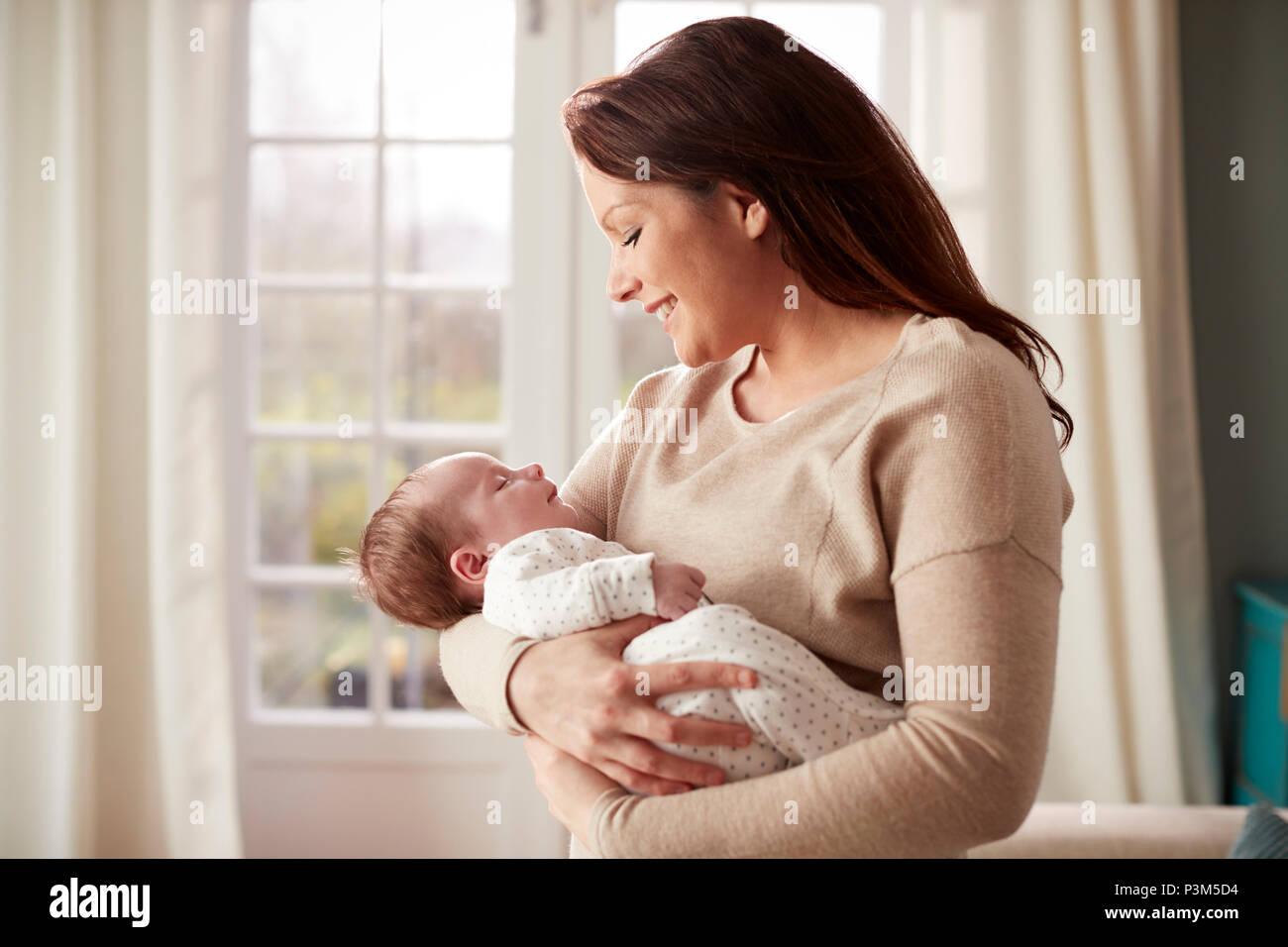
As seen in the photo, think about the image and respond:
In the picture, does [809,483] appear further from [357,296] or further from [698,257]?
[357,296]

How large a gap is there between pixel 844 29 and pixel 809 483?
6.83 feet

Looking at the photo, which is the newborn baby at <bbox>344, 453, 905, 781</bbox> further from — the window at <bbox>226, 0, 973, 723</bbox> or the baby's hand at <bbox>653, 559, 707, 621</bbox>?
the window at <bbox>226, 0, 973, 723</bbox>

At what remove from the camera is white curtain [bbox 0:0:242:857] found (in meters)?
2.50

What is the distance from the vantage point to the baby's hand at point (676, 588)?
3.24 ft

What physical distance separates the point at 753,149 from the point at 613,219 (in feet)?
0.55

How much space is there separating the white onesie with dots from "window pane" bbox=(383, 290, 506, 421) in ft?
5.83

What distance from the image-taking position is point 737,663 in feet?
3.04

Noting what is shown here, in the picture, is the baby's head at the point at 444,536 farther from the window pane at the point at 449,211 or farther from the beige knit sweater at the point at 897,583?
the window pane at the point at 449,211

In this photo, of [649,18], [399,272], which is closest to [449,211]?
[399,272]

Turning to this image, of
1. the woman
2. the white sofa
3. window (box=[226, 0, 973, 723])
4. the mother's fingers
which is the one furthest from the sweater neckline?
window (box=[226, 0, 973, 723])

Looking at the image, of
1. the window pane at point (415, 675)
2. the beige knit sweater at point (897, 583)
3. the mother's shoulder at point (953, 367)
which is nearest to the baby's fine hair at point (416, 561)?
the beige knit sweater at point (897, 583)

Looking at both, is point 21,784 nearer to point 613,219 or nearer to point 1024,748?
point 613,219

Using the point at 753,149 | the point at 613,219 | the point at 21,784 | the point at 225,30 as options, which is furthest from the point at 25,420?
the point at 753,149
